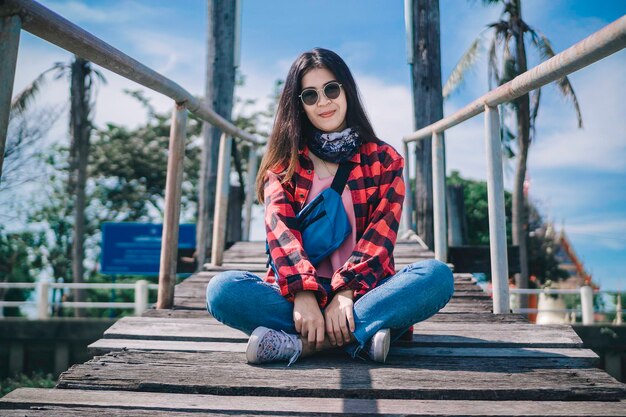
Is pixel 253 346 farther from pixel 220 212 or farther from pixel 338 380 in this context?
Answer: pixel 220 212

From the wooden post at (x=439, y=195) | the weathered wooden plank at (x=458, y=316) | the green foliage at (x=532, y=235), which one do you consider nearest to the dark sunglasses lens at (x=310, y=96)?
the weathered wooden plank at (x=458, y=316)

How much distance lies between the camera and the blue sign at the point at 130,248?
1083cm

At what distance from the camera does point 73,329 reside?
22.5ft

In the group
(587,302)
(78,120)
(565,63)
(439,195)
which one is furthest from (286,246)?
(78,120)

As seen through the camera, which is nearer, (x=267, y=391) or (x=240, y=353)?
(x=267, y=391)

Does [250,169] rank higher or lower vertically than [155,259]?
higher

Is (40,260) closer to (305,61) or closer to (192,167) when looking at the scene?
(192,167)

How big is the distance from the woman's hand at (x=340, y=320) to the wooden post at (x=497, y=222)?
3.17 ft

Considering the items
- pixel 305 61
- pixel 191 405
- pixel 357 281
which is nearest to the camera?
pixel 191 405

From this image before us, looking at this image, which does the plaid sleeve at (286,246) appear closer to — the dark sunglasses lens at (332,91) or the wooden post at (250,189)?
the dark sunglasses lens at (332,91)

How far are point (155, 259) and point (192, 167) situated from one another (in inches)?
204

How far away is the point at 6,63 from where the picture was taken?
117cm

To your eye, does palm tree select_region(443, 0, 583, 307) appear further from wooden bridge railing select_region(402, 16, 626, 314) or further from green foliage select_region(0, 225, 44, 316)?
green foliage select_region(0, 225, 44, 316)

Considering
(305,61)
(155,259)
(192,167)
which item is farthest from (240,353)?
(192,167)
